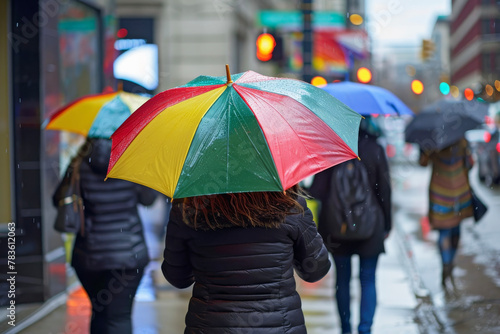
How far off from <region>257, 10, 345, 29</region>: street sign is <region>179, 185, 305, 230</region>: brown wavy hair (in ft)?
49.0

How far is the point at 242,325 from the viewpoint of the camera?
3219 millimetres

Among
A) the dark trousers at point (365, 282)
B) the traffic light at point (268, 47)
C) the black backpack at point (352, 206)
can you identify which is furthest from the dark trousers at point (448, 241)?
the traffic light at point (268, 47)

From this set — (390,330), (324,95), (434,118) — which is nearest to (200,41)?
(434,118)

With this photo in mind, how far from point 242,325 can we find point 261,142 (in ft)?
2.51

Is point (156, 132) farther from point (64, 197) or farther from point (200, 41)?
point (200, 41)

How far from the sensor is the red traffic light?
13.3m

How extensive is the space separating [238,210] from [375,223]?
272 cm

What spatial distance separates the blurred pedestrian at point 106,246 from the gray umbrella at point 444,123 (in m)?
3.75

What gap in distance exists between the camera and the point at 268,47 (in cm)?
1331

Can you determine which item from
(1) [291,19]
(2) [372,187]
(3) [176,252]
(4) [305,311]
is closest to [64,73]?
(4) [305,311]

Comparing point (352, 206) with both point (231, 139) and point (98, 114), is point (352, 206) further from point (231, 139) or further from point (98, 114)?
point (231, 139)

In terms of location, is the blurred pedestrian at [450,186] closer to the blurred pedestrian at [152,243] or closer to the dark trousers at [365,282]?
the dark trousers at [365,282]

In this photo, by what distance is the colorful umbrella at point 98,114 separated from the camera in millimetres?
5238

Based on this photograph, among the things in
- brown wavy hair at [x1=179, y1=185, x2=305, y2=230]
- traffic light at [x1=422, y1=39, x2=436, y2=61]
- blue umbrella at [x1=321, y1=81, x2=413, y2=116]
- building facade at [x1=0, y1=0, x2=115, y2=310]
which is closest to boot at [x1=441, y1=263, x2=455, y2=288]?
blue umbrella at [x1=321, y1=81, x2=413, y2=116]
